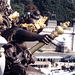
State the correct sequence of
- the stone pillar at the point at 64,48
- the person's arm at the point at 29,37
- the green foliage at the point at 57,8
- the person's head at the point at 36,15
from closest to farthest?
the person's arm at the point at 29,37 < the person's head at the point at 36,15 < the stone pillar at the point at 64,48 < the green foliage at the point at 57,8

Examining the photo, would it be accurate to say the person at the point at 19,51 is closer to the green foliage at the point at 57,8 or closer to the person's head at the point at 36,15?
the person's head at the point at 36,15

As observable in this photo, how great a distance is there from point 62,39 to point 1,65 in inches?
1194

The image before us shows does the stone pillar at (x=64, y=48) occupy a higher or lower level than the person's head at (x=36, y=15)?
lower

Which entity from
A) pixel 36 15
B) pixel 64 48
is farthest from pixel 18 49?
pixel 64 48

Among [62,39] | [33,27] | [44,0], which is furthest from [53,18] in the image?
[33,27]

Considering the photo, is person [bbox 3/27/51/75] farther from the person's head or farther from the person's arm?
the person's head

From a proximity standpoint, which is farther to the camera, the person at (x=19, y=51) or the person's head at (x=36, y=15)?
the person's head at (x=36, y=15)

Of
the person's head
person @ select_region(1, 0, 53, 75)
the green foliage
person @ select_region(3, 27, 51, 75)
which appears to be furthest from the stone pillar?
person @ select_region(3, 27, 51, 75)

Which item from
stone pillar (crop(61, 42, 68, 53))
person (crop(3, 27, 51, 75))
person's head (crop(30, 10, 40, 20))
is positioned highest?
person's head (crop(30, 10, 40, 20))

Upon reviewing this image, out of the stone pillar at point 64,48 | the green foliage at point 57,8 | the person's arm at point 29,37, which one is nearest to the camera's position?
the person's arm at point 29,37

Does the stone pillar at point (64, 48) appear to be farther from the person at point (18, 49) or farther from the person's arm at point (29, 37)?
the person's arm at point (29, 37)

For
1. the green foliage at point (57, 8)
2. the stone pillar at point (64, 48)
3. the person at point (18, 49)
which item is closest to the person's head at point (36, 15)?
the person at point (18, 49)

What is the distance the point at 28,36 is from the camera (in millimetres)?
5180

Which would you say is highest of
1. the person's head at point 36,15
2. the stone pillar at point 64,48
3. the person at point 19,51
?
the person's head at point 36,15
